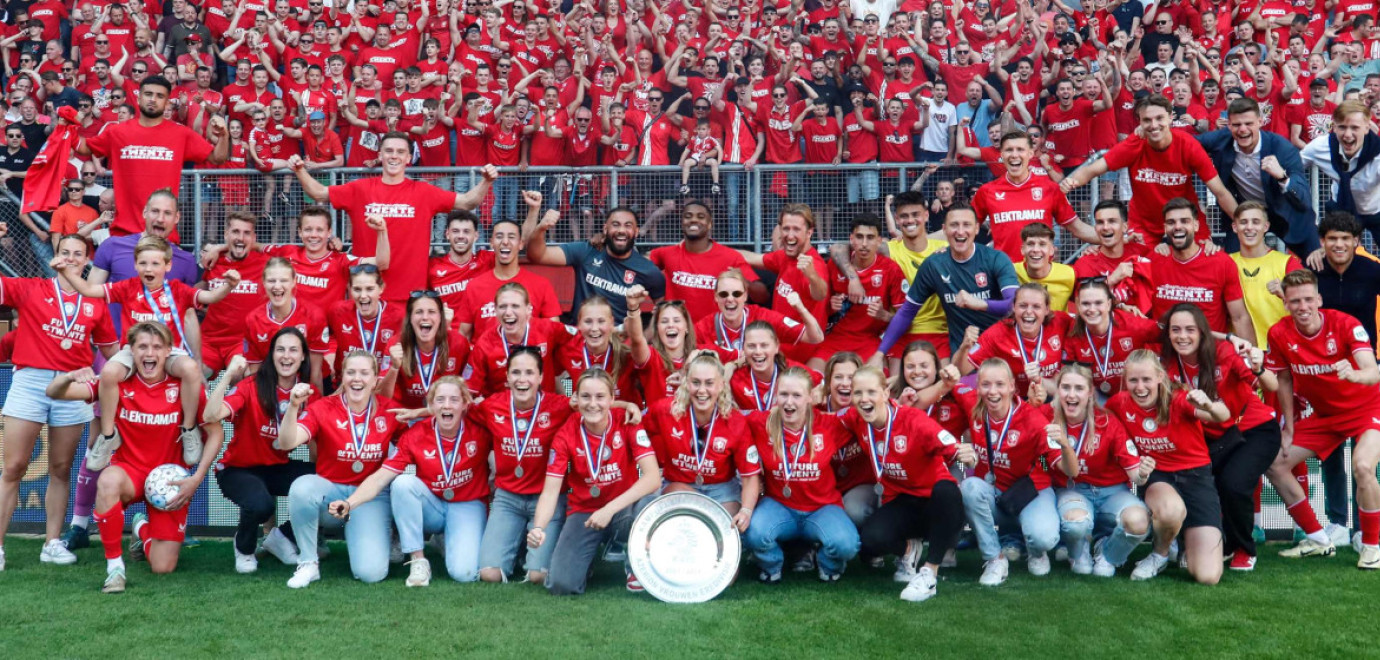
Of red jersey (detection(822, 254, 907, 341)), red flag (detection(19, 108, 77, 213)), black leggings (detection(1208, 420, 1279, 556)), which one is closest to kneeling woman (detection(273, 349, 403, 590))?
red jersey (detection(822, 254, 907, 341))

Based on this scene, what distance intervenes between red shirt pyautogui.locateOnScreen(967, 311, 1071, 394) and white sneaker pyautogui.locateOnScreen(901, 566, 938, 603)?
1662 mm

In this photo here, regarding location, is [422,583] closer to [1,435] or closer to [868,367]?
[868,367]

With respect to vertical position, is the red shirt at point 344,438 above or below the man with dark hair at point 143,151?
below

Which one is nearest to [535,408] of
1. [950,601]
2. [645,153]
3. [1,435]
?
[950,601]

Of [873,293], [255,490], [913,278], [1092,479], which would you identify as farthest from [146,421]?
[1092,479]

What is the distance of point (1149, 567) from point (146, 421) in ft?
18.9

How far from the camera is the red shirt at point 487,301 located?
8.30m

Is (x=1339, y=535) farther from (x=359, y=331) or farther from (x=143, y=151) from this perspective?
(x=143, y=151)

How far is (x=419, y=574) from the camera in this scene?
6.86 meters

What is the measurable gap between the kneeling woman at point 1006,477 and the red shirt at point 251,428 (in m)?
3.96

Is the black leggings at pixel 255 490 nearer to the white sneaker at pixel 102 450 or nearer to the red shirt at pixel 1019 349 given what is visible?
the white sneaker at pixel 102 450

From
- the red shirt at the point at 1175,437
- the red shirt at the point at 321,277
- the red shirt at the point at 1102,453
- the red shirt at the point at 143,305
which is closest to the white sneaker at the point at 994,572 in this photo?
the red shirt at the point at 1102,453

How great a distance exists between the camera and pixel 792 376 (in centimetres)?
679

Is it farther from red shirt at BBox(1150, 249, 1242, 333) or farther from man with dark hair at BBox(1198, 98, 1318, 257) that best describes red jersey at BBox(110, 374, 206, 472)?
man with dark hair at BBox(1198, 98, 1318, 257)
